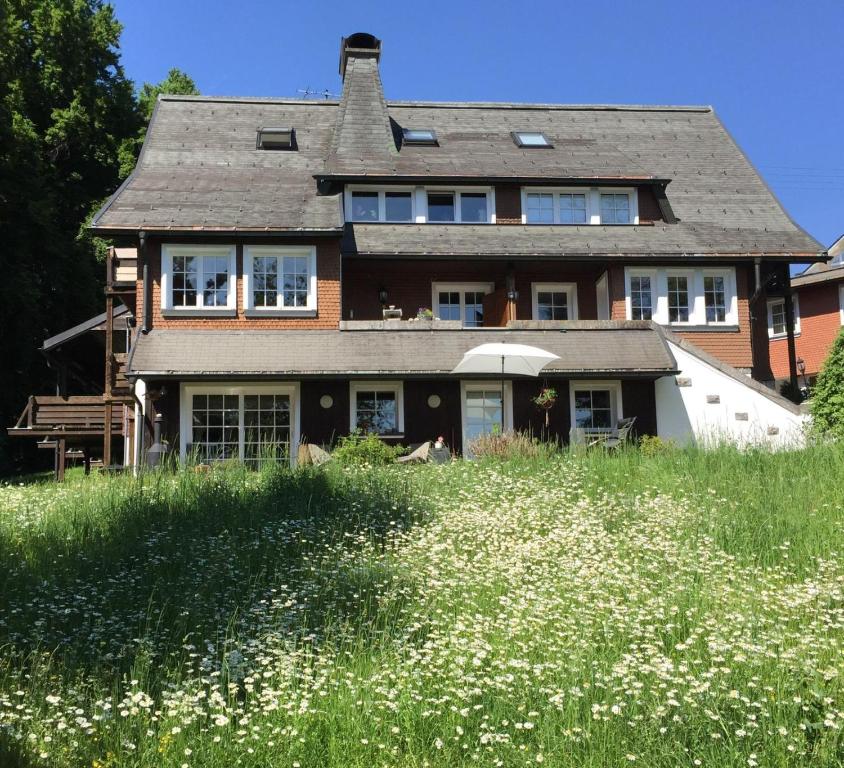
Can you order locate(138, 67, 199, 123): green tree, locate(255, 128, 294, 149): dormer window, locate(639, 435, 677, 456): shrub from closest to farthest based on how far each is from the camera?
locate(639, 435, 677, 456): shrub → locate(255, 128, 294, 149): dormer window → locate(138, 67, 199, 123): green tree

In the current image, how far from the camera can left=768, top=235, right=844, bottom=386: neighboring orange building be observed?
3145cm

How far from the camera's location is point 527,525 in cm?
1084

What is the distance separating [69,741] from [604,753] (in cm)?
332

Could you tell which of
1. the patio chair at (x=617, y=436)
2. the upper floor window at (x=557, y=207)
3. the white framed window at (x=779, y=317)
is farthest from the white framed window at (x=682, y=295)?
the white framed window at (x=779, y=317)

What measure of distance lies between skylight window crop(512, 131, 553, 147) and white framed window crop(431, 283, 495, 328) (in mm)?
4726

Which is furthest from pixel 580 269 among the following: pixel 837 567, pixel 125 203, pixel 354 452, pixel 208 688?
pixel 208 688

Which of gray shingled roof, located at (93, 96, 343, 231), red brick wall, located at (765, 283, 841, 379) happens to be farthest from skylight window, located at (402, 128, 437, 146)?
red brick wall, located at (765, 283, 841, 379)

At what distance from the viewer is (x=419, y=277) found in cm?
2386

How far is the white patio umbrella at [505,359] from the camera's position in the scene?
17.6 meters

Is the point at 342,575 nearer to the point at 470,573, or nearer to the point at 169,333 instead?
the point at 470,573

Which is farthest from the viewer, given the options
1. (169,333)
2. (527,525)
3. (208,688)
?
(169,333)

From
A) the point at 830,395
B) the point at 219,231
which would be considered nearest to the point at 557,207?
the point at 219,231

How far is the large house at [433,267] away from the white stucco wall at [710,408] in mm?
45

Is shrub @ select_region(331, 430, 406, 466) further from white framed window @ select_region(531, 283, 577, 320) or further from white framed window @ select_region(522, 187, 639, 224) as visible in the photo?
white framed window @ select_region(522, 187, 639, 224)
